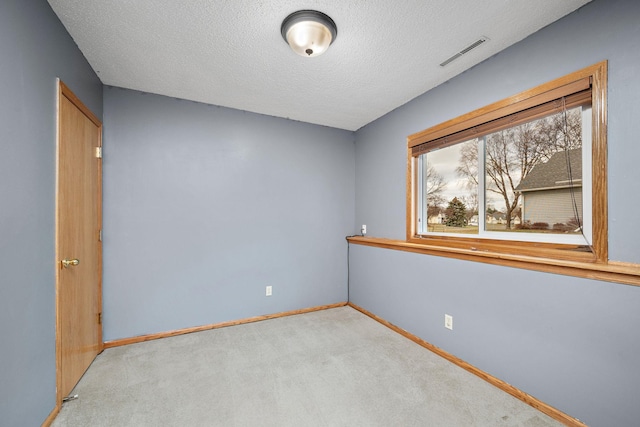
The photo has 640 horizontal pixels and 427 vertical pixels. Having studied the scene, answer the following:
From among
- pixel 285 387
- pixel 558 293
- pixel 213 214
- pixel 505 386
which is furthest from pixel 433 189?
pixel 213 214

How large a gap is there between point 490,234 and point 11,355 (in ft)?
10.3

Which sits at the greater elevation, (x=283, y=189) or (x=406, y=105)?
(x=406, y=105)

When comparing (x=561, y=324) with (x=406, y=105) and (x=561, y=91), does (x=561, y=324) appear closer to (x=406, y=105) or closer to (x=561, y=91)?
(x=561, y=91)

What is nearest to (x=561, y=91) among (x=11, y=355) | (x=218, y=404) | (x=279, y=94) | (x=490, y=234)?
(x=490, y=234)

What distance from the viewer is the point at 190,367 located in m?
2.22

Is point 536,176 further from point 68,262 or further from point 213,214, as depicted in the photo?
point 68,262

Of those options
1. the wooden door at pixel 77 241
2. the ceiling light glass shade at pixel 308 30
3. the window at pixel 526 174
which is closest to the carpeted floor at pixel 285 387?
the wooden door at pixel 77 241

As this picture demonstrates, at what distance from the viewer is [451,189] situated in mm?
2725

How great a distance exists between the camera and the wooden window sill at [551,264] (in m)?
1.41

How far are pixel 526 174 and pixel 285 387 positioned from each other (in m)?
2.42

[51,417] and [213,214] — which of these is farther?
[213,214]

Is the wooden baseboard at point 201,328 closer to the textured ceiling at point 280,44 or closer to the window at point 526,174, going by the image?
the window at point 526,174

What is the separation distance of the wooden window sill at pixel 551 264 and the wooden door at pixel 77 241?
2840mm

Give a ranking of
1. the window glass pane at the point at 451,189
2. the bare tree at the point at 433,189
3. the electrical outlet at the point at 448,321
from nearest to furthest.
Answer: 1. the electrical outlet at the point at 448,321
2. the window glass pane at the point at 451,189
3. the bare tree at the point at 433,189
